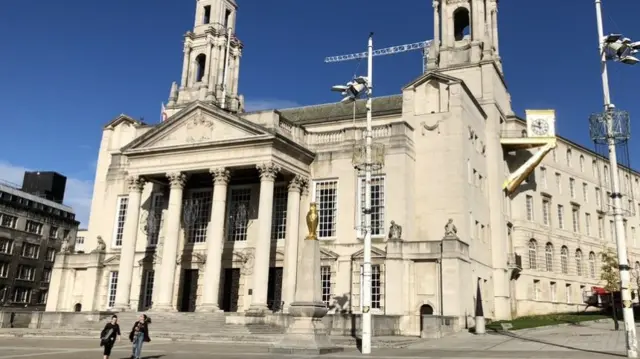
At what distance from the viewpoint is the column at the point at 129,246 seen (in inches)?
1454

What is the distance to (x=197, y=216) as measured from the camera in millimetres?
41000

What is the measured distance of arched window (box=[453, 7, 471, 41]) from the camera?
163 ft

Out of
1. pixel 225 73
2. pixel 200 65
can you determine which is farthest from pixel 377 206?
pixel 200 65

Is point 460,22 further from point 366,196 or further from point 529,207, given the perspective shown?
point 366,196

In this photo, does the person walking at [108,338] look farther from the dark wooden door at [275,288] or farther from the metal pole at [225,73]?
the metal pole at [225,73]

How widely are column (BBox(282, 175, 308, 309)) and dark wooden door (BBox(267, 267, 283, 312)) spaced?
2.35 m

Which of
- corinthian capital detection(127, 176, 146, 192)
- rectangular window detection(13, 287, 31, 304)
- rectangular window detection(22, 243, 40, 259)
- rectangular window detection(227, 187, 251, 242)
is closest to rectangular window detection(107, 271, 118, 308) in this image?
corinthian capital detection(127, 176, 146, 192)

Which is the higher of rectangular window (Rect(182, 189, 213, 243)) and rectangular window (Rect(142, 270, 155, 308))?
rectangular window (Rect(182, 189, 213, 243))

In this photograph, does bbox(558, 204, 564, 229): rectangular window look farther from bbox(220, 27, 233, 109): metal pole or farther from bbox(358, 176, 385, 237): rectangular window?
bbox(220, 27, 233, 109): metal pole

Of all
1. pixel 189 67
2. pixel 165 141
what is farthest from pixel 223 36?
pixel 165 141

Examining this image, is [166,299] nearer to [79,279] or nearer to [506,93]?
[79,279]

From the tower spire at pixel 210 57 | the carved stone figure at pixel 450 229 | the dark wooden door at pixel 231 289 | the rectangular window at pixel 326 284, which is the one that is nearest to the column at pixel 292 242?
the rectangular window at pixel 326 284

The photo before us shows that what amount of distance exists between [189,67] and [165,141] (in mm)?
16799

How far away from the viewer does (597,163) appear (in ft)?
193
